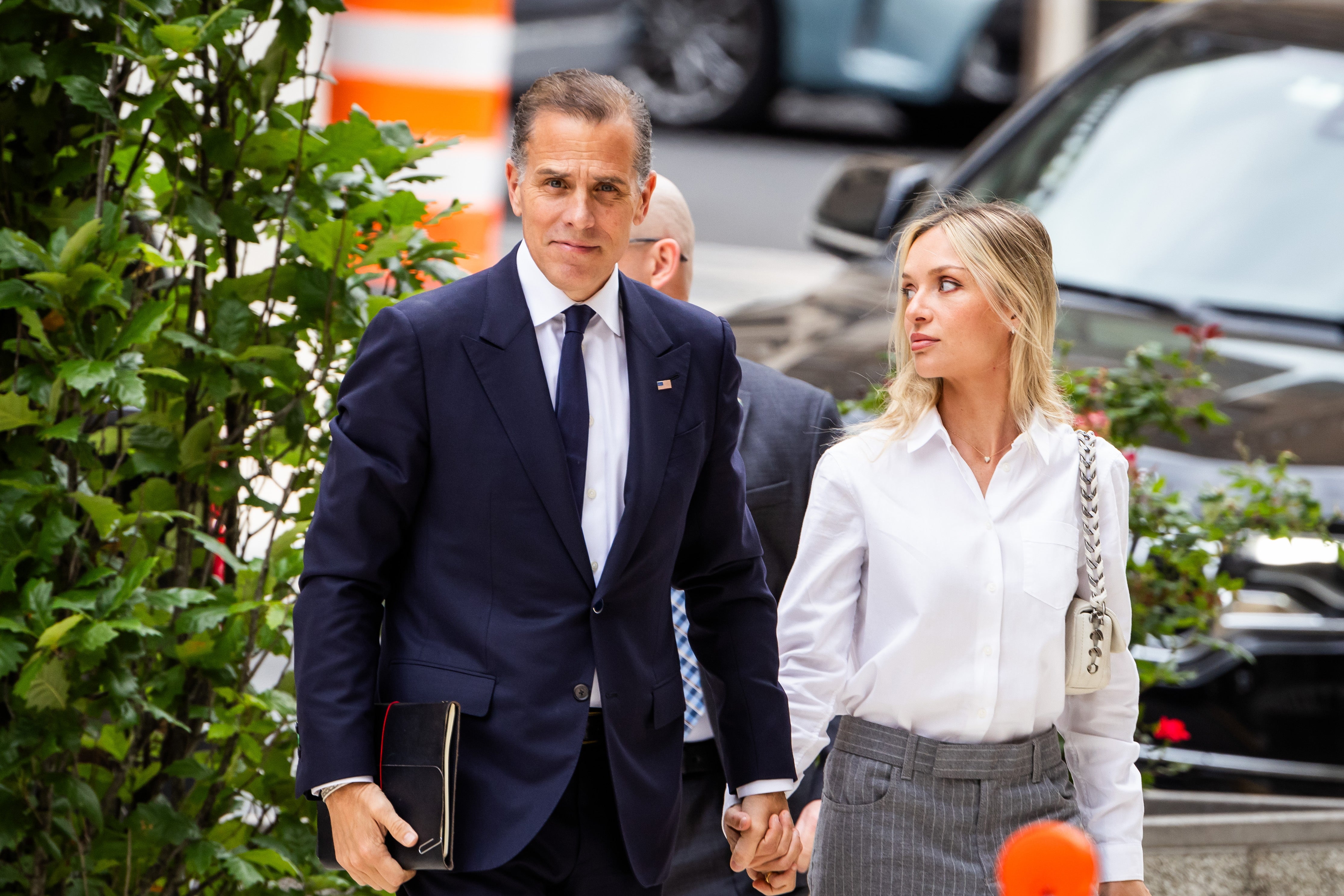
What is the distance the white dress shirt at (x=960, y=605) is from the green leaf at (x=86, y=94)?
1.36 m

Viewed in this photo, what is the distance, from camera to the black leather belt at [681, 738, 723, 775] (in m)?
3.40

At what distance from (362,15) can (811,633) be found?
4.74m

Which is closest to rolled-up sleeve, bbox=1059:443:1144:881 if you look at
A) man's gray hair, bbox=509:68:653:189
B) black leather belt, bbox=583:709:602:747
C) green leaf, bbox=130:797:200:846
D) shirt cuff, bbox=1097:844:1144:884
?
shirt cuff, bbox=1097:844:1144:884

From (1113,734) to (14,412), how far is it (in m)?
1.88

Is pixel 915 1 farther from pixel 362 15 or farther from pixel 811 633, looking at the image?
pixel 811 633

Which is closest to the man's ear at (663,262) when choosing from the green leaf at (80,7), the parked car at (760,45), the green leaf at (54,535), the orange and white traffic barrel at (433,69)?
the green leaf at (80,7)

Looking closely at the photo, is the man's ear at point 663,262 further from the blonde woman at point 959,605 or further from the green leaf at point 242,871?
the green leaf at point 242,871

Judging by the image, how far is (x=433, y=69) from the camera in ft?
22.7

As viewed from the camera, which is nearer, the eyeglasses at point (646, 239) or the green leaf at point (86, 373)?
the green leaf at point (86, 373)

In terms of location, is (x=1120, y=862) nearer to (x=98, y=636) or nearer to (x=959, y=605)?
(x=959, y=605)

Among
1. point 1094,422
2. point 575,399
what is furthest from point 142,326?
point 1094,422

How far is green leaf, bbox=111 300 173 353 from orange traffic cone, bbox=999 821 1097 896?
1687 mm

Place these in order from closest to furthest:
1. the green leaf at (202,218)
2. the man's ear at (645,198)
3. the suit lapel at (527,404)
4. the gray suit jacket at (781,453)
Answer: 1. the suit lapel at (527,404)
2. the man's ear at (645,198)
3. the green leaf at (202,218)
4. the gray suit jacket at (781,453)

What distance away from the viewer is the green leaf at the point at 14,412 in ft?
9.37
